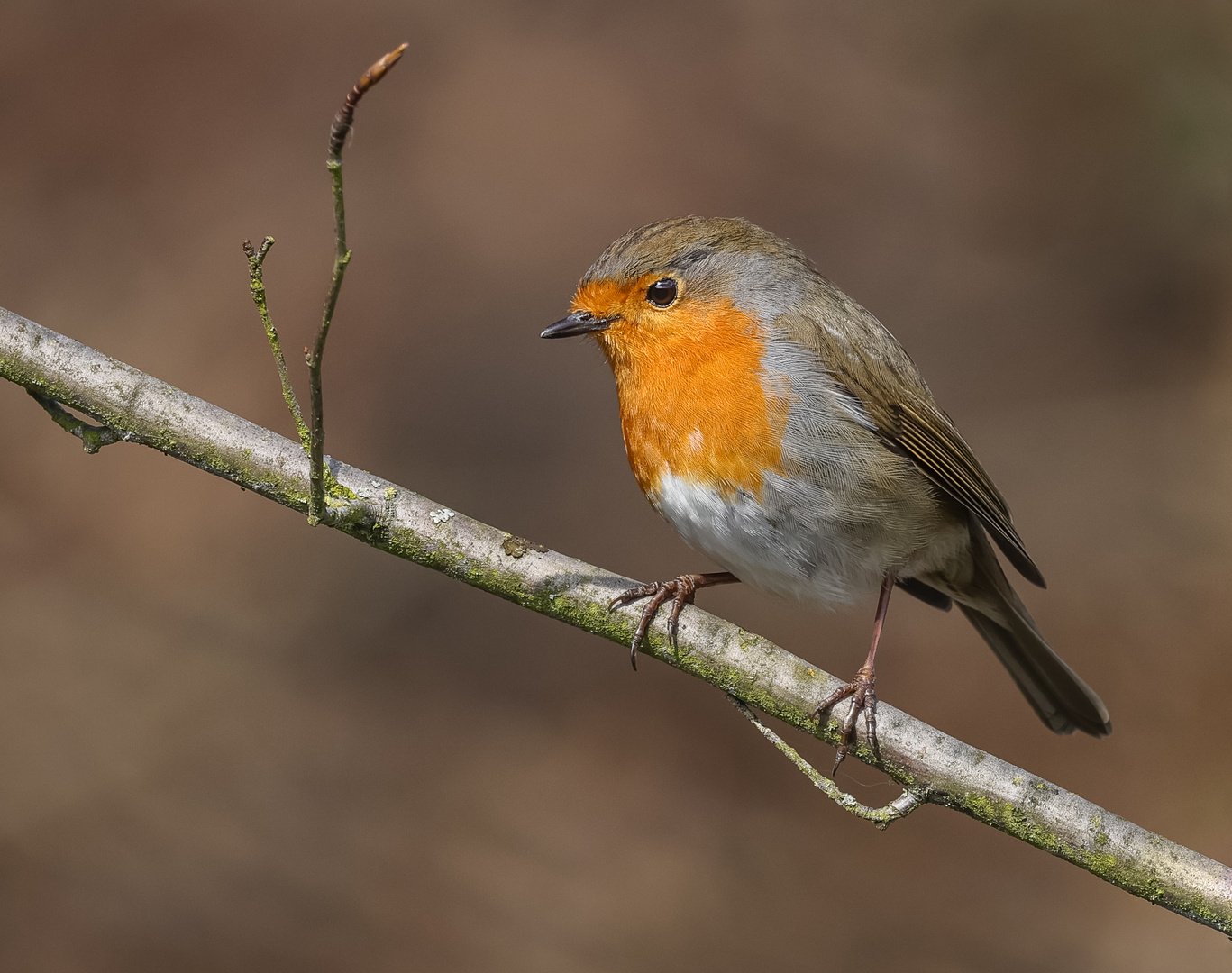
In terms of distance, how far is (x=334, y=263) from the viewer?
6.47ft

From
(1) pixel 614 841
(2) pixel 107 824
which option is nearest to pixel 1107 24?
(1) pixel 614 841

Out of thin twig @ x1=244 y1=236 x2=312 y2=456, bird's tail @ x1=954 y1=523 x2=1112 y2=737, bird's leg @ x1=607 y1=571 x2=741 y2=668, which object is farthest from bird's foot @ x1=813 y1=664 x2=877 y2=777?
thin twig @ x1=244 y1=236 x2=312 y2=456

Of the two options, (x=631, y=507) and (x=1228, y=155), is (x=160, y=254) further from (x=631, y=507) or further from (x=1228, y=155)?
(x=1228, y=155)

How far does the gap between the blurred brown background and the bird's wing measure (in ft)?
8.58

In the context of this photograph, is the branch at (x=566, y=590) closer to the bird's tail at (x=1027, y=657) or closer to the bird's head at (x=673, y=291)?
the bird's head at (x=673, y=291)

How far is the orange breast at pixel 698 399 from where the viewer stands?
319cm

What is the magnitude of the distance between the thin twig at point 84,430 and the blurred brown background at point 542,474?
11.7 ft

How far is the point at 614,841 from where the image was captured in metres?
5.93

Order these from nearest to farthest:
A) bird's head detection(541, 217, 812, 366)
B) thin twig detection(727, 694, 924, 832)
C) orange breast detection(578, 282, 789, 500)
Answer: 1. thin twig detection(727, 694, 924, 832)
2. orange breast detection(578, 282, 789, 500)
3. bird's head detection(541, 217, 812, 366)

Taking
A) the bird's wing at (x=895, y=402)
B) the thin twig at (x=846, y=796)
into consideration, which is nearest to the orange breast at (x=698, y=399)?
the bird's wing at (x=895, y=402)

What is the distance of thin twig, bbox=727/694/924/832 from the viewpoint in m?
2.53

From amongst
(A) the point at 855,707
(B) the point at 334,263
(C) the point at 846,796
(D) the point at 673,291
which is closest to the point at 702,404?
(D) the point at 673,291

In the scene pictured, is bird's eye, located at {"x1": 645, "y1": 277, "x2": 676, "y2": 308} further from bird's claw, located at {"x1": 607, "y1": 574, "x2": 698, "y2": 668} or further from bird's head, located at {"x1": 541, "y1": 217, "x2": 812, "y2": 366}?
bird's claw, located at {"x1": 607, "y1": 574, "x2": 698, "y2": 668}

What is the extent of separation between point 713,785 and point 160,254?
4.72m
